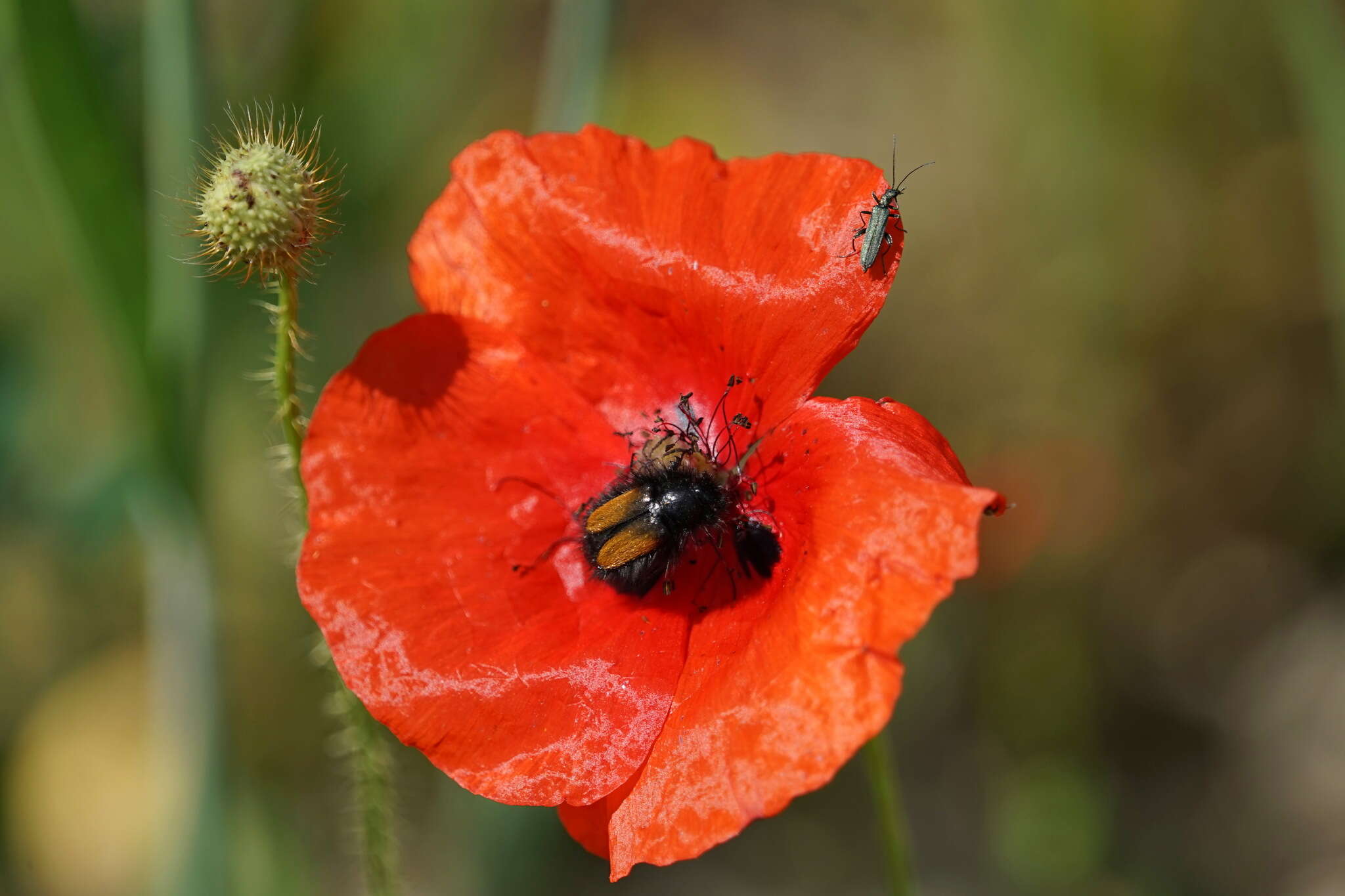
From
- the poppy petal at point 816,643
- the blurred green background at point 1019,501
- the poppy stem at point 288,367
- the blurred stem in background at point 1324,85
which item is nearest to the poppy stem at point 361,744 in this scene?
the poppy stem at point 288,367

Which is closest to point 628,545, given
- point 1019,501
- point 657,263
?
point 657,263

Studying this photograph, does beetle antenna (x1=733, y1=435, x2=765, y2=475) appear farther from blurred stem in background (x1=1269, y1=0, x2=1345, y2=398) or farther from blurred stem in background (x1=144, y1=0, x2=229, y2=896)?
blurred stem in background (x1=1269, y1=0, x2=1345, y2=398)

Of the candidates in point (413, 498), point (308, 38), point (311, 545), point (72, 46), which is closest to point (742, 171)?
point (413, 498)

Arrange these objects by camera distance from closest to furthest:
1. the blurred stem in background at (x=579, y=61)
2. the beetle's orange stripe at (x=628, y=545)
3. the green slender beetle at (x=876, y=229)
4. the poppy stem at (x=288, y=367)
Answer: the poppy stem at (x=288, y=367)
the green slender beetle at (x=876, y=229)
the beetle's orange stripe at (x=628, y=545)
the blurred stem in background at (x=579, y=61)

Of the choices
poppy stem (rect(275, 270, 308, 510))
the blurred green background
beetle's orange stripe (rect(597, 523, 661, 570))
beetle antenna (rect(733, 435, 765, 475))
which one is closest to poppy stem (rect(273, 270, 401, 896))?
poppy stem (rect(275, 270, 308, 510))

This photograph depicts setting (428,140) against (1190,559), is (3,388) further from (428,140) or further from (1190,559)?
(1190,559)

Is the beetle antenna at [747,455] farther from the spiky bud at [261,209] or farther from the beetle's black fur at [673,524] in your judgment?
the spiky bud at [261,209]

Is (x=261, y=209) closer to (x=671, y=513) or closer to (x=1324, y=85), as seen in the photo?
(x=671, y=513)
